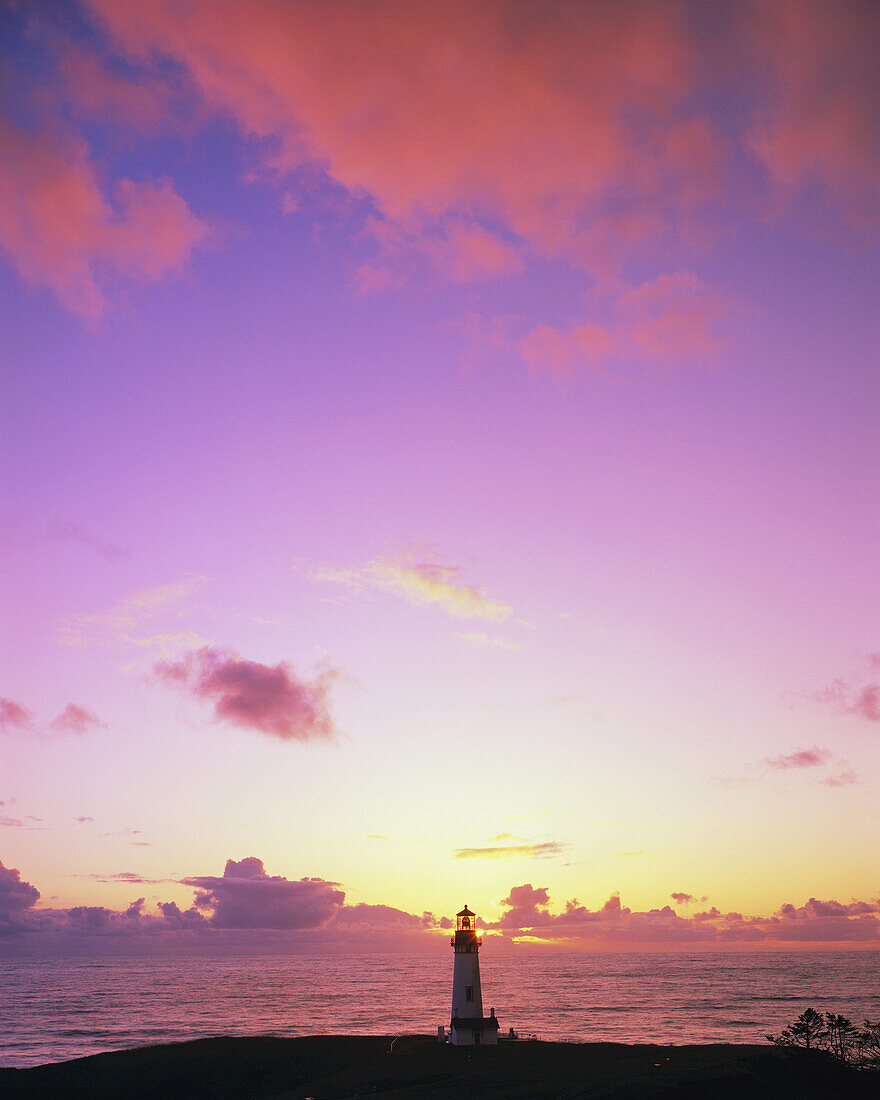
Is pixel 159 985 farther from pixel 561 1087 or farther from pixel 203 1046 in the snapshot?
pixel 561 1087

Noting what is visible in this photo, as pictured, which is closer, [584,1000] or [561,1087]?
[561,1087]

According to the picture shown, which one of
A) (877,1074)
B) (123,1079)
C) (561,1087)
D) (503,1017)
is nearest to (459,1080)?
(561,1087)

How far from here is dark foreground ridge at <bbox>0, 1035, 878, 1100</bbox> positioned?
120ft

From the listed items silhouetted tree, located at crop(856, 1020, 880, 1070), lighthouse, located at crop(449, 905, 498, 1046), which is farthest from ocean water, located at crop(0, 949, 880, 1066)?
silhouetted tree, located at crop(856, 1020, 880, 1070)

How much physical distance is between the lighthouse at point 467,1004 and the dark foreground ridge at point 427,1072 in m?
1.00

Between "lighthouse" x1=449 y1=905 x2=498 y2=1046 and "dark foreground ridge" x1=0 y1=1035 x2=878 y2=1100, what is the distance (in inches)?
39.4

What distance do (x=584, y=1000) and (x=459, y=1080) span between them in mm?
97491

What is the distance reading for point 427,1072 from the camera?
1927 inches

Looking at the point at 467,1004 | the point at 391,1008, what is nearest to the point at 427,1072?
the point at 467,1004

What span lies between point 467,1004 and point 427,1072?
6792 millimetres

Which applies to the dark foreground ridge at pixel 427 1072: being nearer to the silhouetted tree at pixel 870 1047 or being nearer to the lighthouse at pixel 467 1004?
the lighthouse at pixel 467 1004

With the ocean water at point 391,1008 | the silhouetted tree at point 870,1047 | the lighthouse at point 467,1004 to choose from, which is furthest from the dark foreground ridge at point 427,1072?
the ocean water at point 391,1008

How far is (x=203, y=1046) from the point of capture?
218 ft

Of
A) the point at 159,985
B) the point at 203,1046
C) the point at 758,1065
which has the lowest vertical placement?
the point at 159,985
